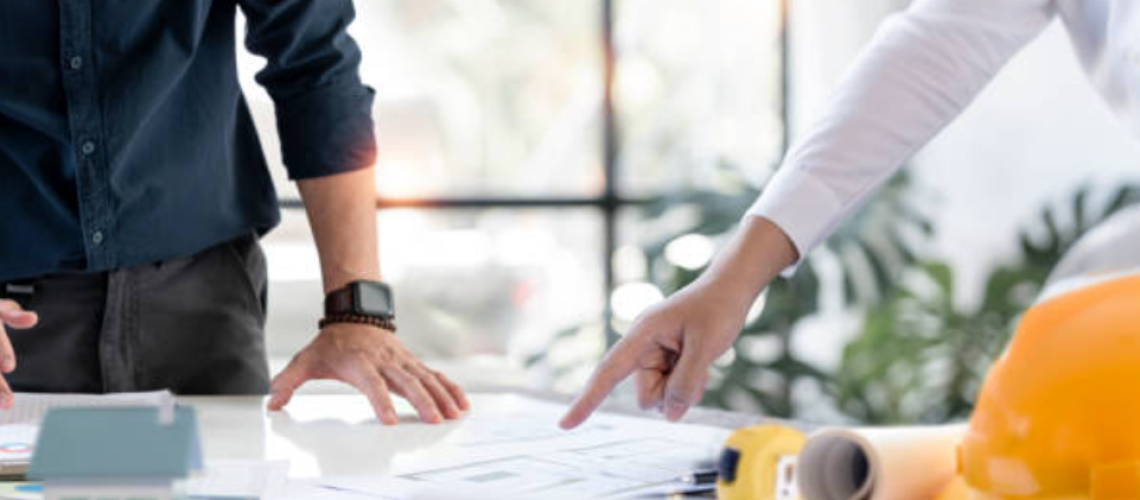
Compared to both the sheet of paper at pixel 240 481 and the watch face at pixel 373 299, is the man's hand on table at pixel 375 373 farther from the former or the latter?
the sheet of paper at pixel 240 481

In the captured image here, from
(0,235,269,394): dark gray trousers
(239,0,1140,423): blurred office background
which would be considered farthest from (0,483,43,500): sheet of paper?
(239,0,1140,423): blurred office background

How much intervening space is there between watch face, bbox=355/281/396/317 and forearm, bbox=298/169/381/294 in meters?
0.04

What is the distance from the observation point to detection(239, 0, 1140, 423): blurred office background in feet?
15.2

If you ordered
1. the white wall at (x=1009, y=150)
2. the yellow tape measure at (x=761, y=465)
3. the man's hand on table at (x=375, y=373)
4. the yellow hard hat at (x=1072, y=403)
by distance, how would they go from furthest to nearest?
the white wall at (x=1009, y=150) → the man's hand on table at (x=375, y=373) → the yellow tape measure at (x=761, y=465) → the yellow hard hat at (x=1072, y=403)

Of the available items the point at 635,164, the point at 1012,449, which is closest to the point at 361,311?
the point at 1012,449

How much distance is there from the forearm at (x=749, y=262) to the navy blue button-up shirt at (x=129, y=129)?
0.69 metres

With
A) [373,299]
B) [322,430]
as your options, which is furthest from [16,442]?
[373,299]

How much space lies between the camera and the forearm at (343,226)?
1619mm

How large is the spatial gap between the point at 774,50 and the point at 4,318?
4.52m

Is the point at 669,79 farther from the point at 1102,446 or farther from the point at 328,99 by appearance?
the point at 1102,446

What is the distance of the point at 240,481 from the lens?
975 millimetres

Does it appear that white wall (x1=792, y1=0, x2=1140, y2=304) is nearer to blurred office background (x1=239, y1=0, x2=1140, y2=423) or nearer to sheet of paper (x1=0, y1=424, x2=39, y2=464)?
blurred office background (x1=239, y1=0, x2=1140, y2=423)

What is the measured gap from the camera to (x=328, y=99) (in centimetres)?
166

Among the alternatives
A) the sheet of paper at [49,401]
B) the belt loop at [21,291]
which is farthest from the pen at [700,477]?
the belt loop at [21,291]
